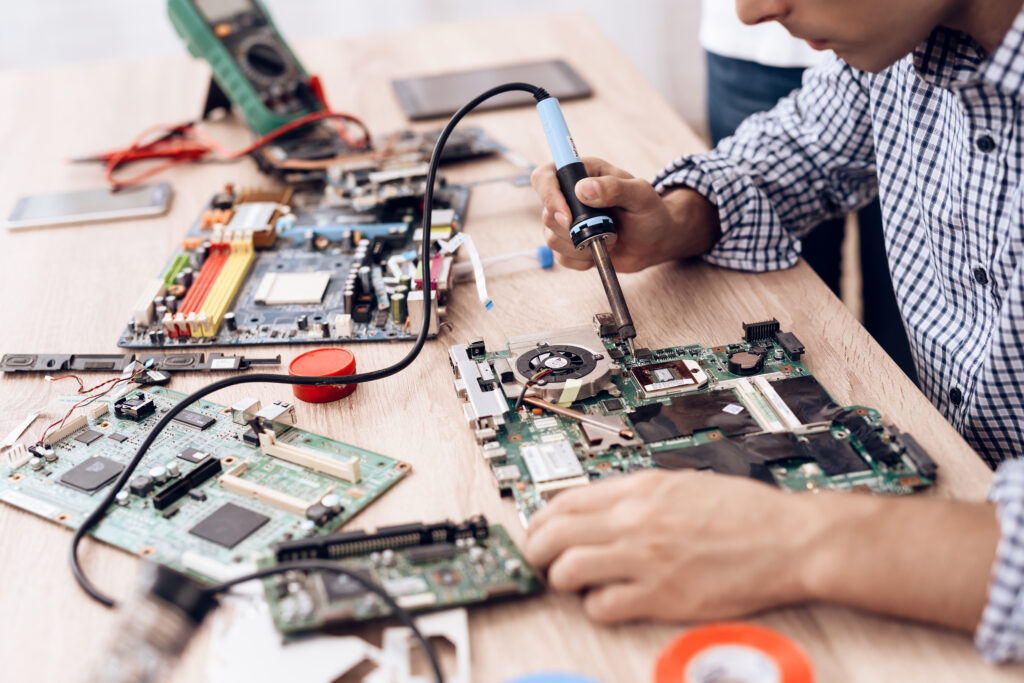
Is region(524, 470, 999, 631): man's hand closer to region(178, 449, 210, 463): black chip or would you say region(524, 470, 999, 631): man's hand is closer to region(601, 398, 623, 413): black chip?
region(601, 398, 623, 413): black chip

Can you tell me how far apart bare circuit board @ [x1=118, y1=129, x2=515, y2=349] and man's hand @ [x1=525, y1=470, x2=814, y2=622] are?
0.48 m

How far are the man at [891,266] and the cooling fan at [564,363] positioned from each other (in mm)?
202

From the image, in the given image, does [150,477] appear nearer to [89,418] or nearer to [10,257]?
[89,418]

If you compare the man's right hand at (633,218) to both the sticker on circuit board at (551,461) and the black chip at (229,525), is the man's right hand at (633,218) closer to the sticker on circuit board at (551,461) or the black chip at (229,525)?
the sticker on circuit board at (551,461)

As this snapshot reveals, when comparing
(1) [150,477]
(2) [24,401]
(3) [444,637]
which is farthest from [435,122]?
(3) [444,637]

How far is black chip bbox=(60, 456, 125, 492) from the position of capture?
968 millimetres

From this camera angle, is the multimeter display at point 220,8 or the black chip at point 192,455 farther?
the multimeter display at point 220,8

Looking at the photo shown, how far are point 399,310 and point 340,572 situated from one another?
20.8 inches

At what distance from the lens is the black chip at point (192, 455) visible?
99 cm

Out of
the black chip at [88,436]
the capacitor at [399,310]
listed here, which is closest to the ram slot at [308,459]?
the black chip at [88,436]

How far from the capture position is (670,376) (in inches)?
42.4

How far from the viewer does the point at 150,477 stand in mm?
956

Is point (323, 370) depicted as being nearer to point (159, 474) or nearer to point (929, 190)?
point (159, 474)

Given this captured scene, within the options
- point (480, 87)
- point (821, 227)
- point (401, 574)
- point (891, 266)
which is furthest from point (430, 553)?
point (821, 227)
